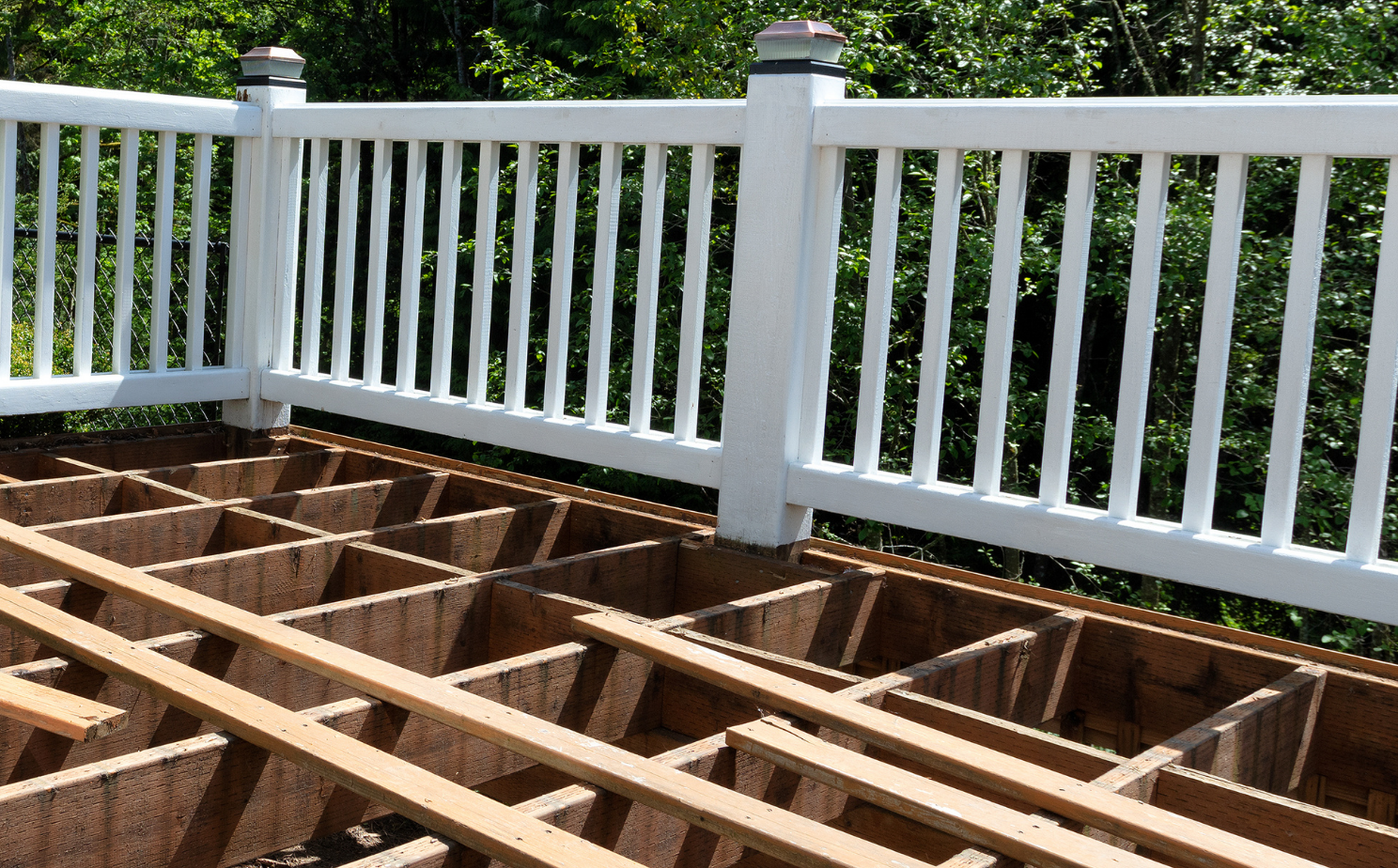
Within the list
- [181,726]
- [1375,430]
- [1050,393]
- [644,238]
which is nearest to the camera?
[181,726]

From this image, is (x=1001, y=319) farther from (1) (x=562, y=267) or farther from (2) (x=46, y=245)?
(2) (x=46, y=245)

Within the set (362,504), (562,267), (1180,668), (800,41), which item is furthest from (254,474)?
(1180,668)

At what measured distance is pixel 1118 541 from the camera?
2.61 metres

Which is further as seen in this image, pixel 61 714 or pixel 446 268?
pixel 446 268

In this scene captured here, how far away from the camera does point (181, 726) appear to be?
6.98 ft

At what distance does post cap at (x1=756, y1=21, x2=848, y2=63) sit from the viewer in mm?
2967

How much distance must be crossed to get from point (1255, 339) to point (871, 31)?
301 centimetres

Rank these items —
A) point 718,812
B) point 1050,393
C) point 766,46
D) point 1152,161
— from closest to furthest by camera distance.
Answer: point 718,812
point 1152,161
point 1050,393
point 766,46

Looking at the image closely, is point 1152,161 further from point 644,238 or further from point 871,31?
point 871,31

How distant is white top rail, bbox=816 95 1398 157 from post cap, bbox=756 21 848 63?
5.6 inches

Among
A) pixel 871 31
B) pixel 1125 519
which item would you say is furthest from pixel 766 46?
pixel 871 31

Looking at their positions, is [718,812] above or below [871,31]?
below

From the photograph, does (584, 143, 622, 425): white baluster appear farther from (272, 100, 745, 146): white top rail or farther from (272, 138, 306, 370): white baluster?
(272, 138, 306, 370): white baluster

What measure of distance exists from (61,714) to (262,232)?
2.72 m
